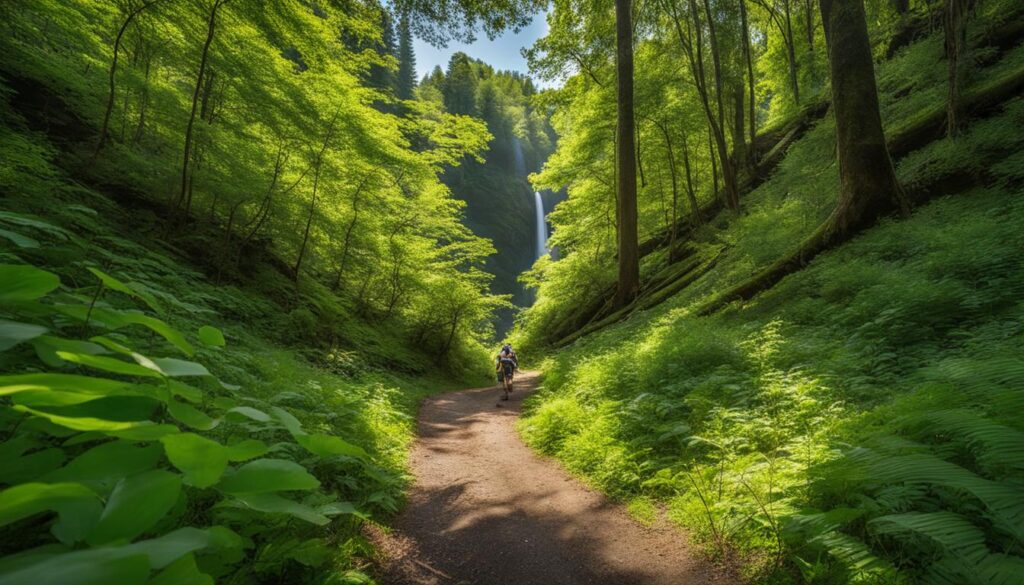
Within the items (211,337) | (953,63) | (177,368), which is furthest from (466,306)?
(177,368)

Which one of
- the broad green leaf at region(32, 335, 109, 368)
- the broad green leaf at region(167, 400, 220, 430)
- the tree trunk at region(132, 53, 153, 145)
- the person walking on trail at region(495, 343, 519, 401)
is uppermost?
the tree trunk at region(132, 53, 153, 145)

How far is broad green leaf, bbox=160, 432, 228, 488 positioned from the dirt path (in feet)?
8.90

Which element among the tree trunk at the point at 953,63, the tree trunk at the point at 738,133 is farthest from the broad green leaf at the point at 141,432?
the tree trunk at the point at 738,133

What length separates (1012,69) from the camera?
7555 mm

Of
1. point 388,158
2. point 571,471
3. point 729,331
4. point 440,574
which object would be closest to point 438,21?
point 388,158

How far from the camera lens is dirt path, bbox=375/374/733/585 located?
306 centimetres

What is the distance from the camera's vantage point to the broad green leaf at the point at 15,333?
88 centimetres

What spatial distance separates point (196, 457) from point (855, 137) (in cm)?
922

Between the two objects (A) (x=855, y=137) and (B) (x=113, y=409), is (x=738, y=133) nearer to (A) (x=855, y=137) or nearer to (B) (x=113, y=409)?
(A) (x=855, y=137)

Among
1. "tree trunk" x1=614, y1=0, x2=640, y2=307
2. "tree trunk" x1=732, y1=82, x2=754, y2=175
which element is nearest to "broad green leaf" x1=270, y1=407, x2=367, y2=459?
"tree trunk" x1=614, y1=0, x2=640, y2=307

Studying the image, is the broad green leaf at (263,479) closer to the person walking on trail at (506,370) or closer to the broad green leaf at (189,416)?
the broad green leaf at (189,416)

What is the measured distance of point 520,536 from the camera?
3.68 metres

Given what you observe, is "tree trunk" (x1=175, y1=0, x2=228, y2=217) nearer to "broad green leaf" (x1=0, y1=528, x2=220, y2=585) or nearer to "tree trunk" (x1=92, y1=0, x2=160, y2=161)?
"tree trunk" (x1=92, y1=0, x2=160, y2=161)

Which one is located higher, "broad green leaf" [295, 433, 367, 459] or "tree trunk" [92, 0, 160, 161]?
"tree trunk" [92, 0, 160, 161]
